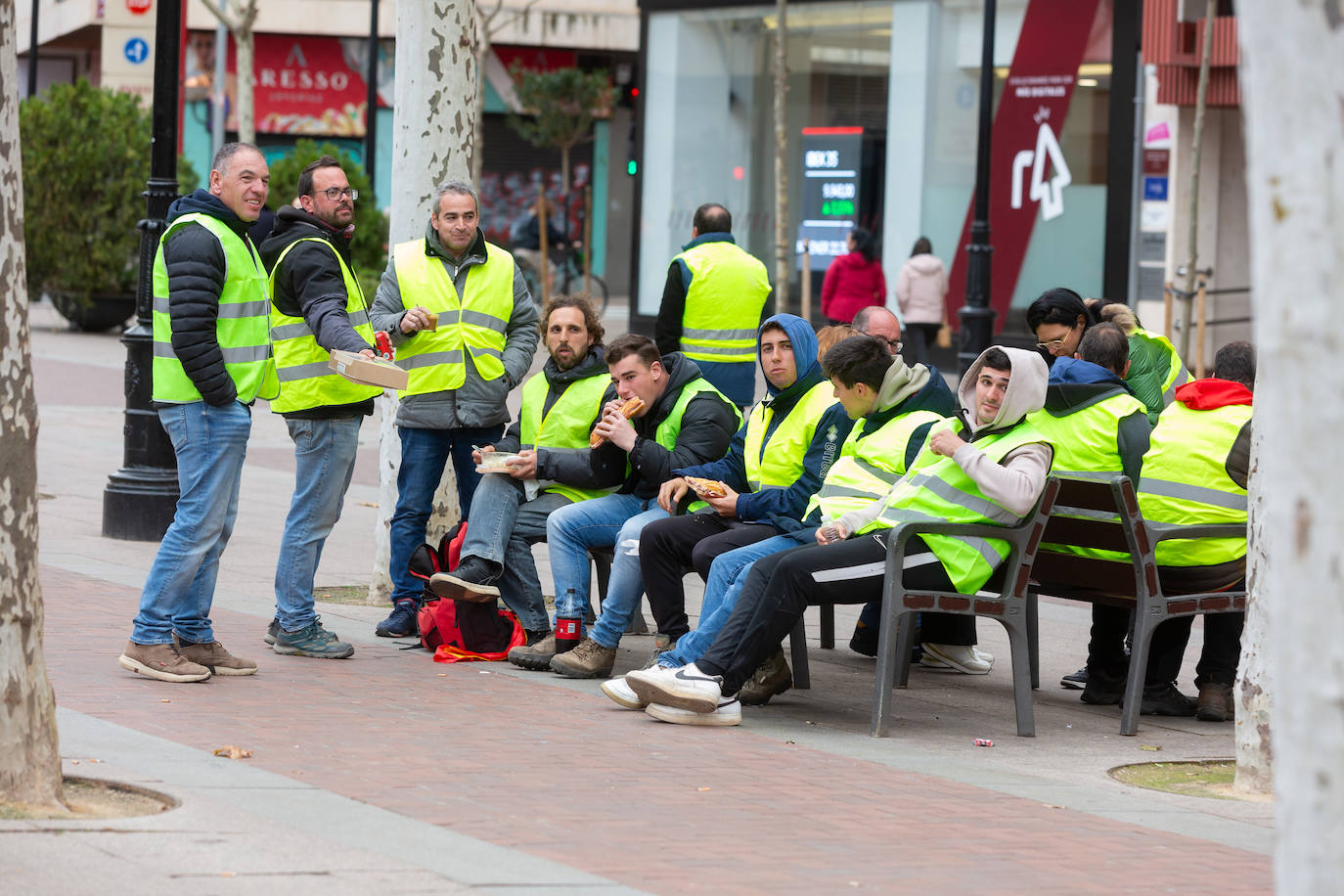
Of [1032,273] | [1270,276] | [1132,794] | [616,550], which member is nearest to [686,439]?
[616,550]

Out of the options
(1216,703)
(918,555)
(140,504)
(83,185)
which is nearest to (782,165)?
(83,185)

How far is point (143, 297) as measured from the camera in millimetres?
9867

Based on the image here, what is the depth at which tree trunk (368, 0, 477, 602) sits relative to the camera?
27.9ft

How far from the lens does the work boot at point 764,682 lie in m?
6.94

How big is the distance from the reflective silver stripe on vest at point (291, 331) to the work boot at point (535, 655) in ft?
4.93

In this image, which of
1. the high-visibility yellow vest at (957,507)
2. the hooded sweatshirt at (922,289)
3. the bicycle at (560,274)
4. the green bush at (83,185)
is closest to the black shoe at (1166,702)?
the high-visibility yellow vest at (957,507)

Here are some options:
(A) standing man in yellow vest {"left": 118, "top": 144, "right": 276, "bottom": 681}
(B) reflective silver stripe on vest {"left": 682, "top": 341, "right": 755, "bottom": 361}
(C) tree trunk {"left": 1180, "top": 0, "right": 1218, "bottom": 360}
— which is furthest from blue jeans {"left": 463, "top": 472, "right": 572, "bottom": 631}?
(C) tree trunk {"left": 1180, "top": 0, "right": 1218, "bottom": 360}

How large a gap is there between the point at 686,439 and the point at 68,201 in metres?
20.1

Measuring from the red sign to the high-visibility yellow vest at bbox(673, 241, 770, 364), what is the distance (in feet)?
41.1

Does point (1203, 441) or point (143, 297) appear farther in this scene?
point (143, 297)

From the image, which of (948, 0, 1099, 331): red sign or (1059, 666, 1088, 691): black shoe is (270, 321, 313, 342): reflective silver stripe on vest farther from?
(948, 0, 1099, 331): red sign

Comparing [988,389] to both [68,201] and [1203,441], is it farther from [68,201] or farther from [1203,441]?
[68,201]

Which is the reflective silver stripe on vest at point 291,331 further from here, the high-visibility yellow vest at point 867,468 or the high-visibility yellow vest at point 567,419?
the high-visibility yellow vest at point 867,468

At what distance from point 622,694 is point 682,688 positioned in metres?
0.30
